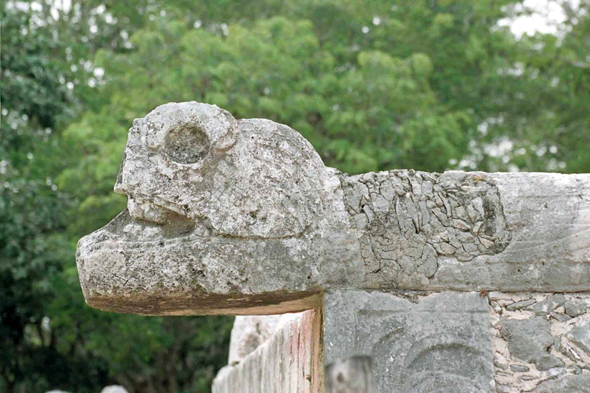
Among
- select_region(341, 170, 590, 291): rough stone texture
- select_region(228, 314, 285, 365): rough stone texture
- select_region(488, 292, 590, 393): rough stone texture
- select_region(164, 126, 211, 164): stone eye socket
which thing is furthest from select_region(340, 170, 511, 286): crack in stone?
select_region(228, 314, 285, 365): rough stone texture

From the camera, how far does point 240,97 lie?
9.25m

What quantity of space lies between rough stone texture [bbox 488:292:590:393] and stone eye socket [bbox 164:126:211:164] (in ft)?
4.17

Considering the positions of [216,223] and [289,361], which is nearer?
[216,223]

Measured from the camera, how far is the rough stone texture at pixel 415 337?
2922 mm

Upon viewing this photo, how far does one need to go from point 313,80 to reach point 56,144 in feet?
14.5

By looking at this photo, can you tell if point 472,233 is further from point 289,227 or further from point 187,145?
point 187,145

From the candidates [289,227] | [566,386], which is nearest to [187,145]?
[289,227]

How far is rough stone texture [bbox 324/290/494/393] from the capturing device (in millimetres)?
2922

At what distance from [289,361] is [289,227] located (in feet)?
4.10

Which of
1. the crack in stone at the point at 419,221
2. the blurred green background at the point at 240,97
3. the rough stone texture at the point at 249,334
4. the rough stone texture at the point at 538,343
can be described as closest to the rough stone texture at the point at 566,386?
the rough stone texture at the point at 538,343

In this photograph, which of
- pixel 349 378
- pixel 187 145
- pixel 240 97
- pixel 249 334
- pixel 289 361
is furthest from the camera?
pixel 240 97

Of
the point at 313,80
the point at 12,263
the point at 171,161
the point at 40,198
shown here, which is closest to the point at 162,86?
the point at 313,80

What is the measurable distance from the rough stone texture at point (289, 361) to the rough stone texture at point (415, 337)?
12.0 inches

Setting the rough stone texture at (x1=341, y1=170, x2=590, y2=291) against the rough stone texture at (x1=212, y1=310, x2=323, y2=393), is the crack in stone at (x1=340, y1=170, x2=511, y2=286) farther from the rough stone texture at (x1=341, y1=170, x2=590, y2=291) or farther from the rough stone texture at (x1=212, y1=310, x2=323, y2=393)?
the rough stone texture at (x1=212, y1=310, x2=323, y2=393)
